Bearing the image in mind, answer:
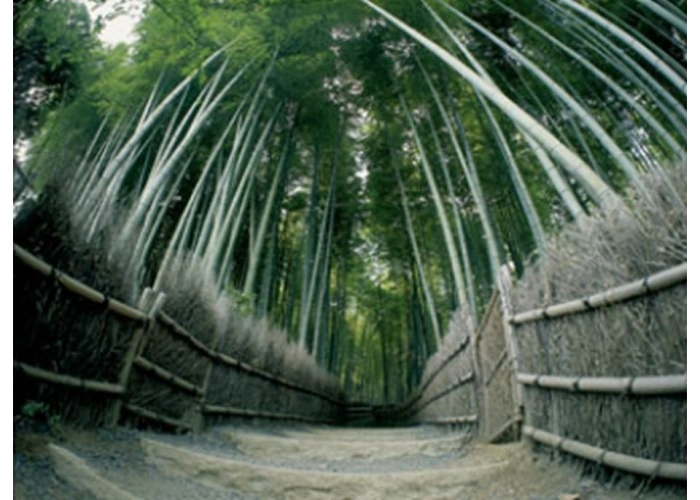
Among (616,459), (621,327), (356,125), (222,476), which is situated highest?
(356,125)

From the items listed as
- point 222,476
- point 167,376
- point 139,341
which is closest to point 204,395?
point 167,376

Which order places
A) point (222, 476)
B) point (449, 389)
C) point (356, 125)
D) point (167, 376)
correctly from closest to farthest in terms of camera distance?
point (222, 476), point (167, 376), point (449, 389), point (356, 125)

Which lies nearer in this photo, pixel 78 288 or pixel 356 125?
pixel 78 288

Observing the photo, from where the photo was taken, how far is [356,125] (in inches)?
322

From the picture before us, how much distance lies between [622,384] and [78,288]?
1787mm

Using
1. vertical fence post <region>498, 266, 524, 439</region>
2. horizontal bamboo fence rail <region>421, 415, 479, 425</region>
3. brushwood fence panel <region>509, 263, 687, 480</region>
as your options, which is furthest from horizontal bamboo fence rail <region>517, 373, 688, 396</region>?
horizontal bamboo fence rail <region>421, 415, 479, 425</region>

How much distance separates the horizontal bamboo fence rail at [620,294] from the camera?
1384 millimetres

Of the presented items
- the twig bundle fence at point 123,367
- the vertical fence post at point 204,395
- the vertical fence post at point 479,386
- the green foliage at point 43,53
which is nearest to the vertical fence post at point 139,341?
the twig bundle fence at point 123,367

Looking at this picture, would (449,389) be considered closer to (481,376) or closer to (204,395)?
(481,376)

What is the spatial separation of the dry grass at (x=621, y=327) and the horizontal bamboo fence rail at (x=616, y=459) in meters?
0.03

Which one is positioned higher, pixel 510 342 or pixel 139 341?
pixel 510 342

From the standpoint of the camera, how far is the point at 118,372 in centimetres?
242

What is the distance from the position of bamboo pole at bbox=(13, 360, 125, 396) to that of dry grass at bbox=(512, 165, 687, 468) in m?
1.72

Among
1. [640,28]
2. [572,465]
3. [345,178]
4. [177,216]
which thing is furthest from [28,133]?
[345,178]
